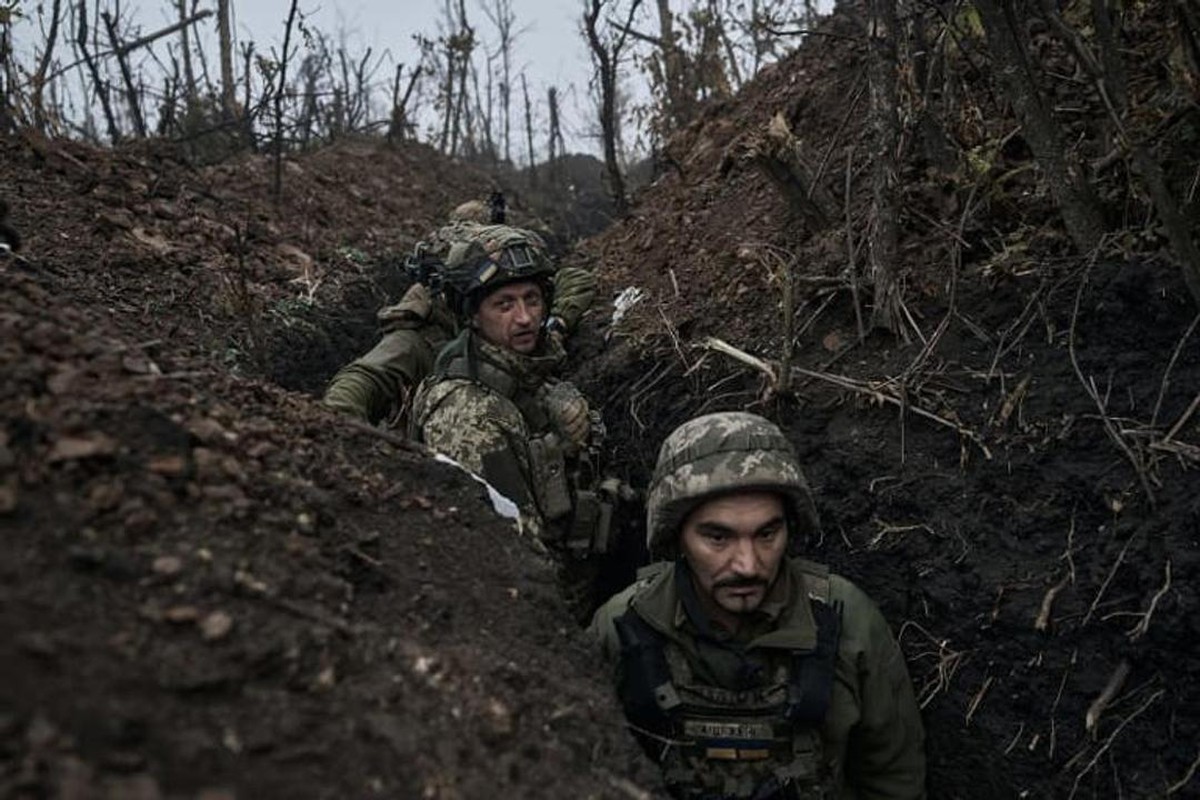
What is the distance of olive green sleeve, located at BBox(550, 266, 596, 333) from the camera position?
6145 mm

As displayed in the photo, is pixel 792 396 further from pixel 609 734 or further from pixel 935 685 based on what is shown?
pixel 609 734

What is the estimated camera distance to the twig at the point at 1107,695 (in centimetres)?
277

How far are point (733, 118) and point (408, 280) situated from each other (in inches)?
127

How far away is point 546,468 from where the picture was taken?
423cm

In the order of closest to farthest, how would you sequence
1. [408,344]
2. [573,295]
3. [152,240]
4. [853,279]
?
[853,279], [408,344], [573,295], [152,240]

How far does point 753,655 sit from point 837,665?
272 millimetres

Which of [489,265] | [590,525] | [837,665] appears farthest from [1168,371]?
A: [489,265]

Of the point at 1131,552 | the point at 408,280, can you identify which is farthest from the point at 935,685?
the point at 408,280

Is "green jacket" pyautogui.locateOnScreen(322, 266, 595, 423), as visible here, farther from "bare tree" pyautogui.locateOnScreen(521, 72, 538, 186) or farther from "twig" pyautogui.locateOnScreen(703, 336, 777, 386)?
"bare tree" pyautogui.locateOnScreen(521, 72, 538, 186)

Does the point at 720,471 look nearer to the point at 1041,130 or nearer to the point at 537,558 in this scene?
the point at 537,558

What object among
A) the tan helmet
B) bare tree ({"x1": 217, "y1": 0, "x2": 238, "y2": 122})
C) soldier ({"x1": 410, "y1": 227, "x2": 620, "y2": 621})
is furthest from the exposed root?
bare tree ({"x1": 217, "y1": 0, "x2": 238, "y2": 122})

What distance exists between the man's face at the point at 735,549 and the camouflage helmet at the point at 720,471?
0.05m

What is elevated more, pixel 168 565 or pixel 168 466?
pixel 168 466

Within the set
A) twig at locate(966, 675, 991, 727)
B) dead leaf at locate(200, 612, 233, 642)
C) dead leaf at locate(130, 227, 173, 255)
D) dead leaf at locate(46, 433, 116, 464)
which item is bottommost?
twig at locate(966, 675, 991, 727)
